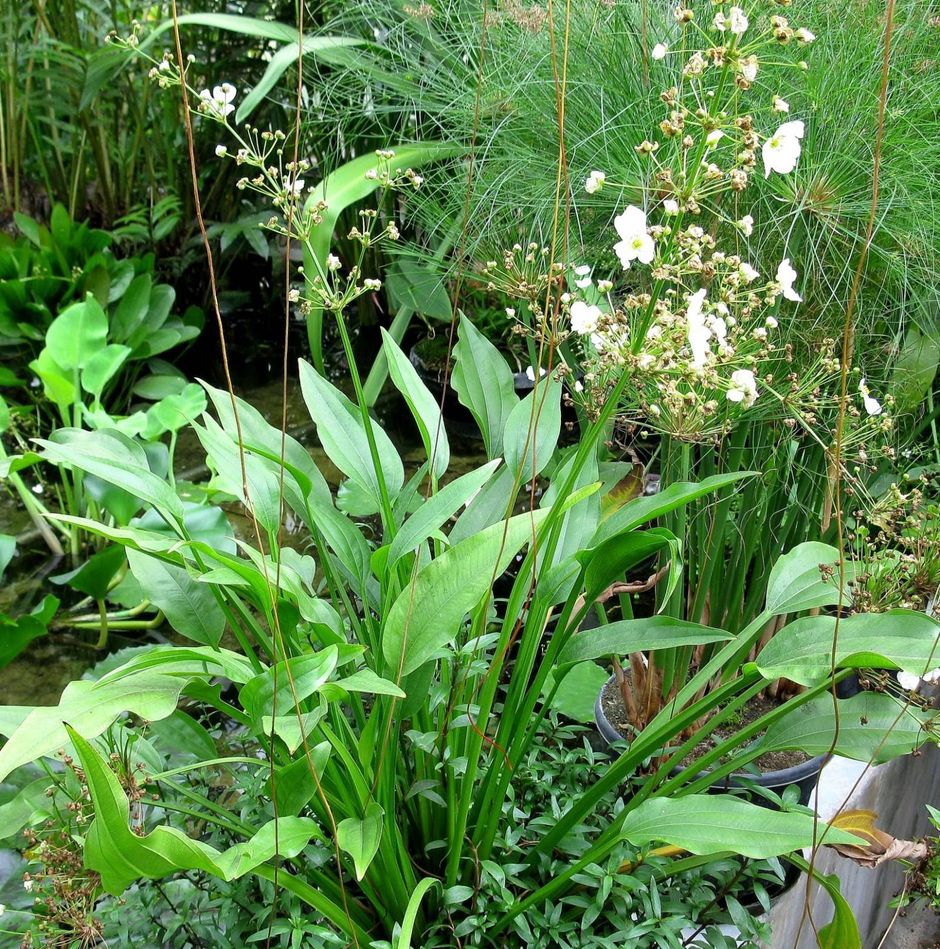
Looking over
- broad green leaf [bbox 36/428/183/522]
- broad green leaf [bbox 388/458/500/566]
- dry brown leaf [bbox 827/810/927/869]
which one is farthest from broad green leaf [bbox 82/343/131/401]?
dry brown leaf [bbox 827/810/927/869]

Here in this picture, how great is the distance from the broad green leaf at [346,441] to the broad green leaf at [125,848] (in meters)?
0.39

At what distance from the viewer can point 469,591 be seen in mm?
804

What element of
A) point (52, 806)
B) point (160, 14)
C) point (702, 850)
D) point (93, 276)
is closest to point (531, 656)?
point (702, 850)

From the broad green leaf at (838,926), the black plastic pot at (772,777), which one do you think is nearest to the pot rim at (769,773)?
the black plastic pot at (772,777)

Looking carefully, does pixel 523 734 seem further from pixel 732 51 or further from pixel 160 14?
pixel 160 14

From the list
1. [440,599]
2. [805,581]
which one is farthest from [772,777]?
[440,599]

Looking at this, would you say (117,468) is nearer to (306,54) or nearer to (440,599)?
(440,599)

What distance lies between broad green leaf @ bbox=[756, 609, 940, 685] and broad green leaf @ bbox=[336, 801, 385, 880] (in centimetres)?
33

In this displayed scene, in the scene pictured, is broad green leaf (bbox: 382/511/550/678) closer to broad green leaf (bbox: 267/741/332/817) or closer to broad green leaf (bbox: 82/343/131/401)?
broad green leaf (bbox: 267/741/332/817)

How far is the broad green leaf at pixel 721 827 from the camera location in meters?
0.74

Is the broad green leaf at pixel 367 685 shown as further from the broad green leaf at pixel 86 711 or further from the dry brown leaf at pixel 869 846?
the dry brown leaf at pixel 869 846

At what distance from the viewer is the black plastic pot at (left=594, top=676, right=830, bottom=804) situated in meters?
1.01

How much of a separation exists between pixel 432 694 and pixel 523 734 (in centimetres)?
10

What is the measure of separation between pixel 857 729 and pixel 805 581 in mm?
145
